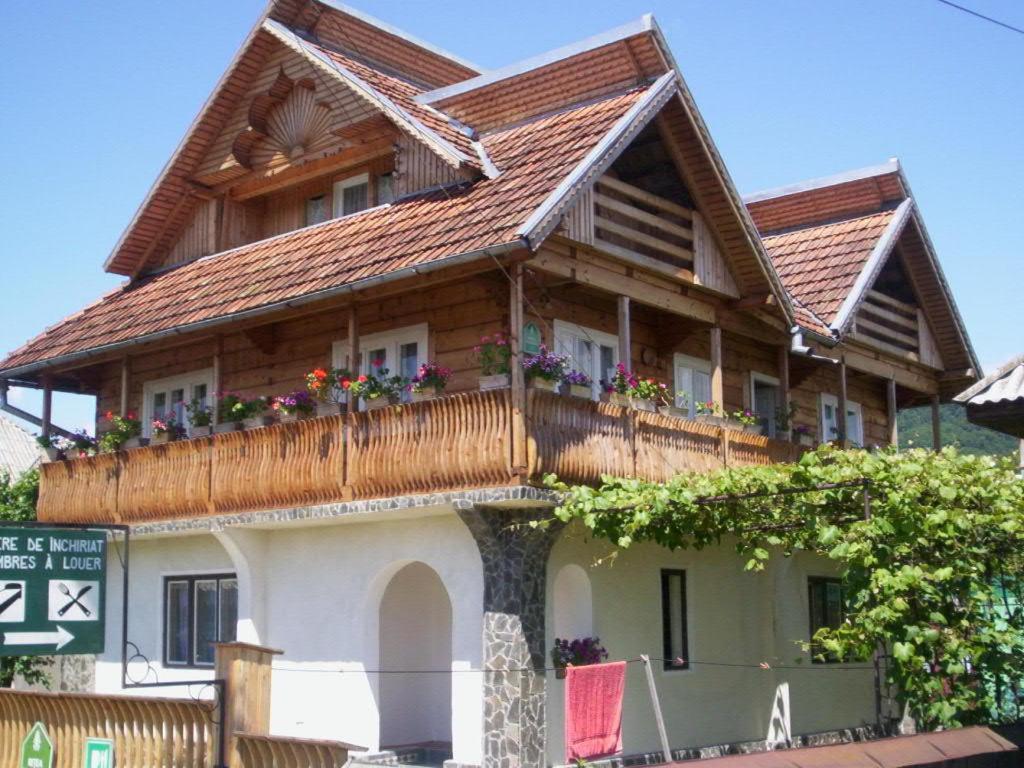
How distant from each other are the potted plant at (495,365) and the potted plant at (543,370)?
0.22 m

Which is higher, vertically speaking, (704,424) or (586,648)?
(704,424)

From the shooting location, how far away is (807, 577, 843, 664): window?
72.5ft

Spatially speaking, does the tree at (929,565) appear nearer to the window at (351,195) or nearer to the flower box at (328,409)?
the flower box at (328,409)

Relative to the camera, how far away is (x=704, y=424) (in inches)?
729

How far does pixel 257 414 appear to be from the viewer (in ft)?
63.8

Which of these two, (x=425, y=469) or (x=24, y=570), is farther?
(x=425, y=469)

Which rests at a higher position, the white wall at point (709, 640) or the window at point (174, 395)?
the window at point (174, 395)

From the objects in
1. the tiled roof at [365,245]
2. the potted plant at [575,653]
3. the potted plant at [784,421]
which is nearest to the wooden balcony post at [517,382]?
the tiled roof at [365,245]

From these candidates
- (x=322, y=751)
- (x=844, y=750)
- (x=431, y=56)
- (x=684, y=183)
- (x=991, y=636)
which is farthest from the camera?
(x=431, y=56)

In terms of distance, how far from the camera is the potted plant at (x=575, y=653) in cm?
1681

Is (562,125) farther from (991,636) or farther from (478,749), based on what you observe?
(991,636)

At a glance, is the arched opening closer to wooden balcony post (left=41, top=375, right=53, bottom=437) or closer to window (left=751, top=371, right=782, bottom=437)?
window (left=751, top=371, right=782, bottom=437)

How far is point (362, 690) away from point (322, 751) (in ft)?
23.0

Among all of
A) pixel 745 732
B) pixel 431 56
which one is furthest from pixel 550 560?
pixel 431 56
